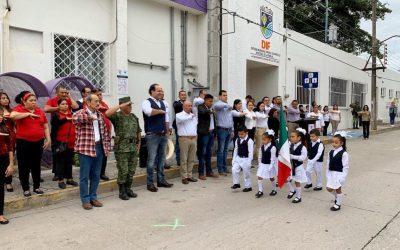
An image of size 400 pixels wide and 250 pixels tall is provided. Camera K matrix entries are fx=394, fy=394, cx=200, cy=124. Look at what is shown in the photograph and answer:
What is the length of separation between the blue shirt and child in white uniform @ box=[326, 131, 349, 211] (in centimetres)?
283

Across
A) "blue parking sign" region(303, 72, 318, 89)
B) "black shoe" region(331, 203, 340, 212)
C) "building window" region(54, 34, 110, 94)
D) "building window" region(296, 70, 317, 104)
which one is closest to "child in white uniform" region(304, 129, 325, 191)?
"black shoe" region(331, 203, 340, 212)

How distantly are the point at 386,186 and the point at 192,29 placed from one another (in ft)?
25.3

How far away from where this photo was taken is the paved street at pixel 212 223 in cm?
454

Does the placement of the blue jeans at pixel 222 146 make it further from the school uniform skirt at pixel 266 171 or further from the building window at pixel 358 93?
the building window at pixel 358 93

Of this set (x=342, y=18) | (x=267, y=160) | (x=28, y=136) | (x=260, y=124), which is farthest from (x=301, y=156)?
(x=342, y=18)

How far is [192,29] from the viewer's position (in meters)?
12.8

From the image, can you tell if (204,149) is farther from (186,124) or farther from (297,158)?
(297,158)

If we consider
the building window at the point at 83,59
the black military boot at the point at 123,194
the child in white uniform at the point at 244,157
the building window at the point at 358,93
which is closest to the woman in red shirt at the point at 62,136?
the black military boot at the point at 123,194

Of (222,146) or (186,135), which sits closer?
(186,135)

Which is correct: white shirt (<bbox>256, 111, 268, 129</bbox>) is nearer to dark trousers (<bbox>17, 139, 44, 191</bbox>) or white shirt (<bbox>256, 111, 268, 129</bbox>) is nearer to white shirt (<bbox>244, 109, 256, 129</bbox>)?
white shirt (<bbox>244, 109, 256, 129</bbox>)

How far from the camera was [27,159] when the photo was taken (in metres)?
5.89

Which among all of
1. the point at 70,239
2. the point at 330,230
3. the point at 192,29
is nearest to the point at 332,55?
the point at 192,29

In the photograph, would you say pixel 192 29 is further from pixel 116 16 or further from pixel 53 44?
pixel 53 44

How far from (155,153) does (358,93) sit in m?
20.9
